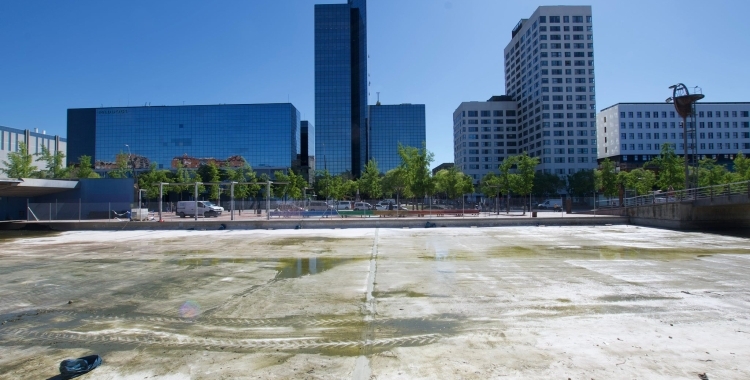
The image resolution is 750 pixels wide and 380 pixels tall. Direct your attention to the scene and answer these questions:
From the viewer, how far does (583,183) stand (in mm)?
90625

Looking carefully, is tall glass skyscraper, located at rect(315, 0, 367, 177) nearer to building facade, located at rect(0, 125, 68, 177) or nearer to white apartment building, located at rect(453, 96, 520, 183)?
white apartment building, located at rect(453, 96, 520, 183)

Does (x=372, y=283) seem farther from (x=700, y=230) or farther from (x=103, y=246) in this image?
(x=700, y=230)

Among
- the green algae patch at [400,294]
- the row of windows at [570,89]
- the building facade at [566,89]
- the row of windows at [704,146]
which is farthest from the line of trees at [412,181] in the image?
the row of windows at [704,146]

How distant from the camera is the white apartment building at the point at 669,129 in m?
114

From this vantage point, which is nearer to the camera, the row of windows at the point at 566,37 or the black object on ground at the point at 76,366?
the black object on ground at the point at 76,366

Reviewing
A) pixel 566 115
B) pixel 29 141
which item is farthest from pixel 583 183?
pixel 29 141

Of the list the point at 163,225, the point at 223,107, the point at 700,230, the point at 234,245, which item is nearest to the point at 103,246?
the point at 234,245

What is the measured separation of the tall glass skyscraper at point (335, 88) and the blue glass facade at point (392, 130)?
18.0m

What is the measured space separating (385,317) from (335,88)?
466ft

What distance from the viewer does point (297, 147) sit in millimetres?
127750

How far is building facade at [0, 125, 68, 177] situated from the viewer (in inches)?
3958

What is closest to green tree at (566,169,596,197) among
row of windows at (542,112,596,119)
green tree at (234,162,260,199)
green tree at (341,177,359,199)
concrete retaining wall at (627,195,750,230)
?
row of windows at (542,112,596,119)

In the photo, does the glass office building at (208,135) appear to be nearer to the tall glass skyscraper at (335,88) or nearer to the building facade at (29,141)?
the building facade at (29,141)

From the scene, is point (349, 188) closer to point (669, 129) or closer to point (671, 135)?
point (669, 129)
